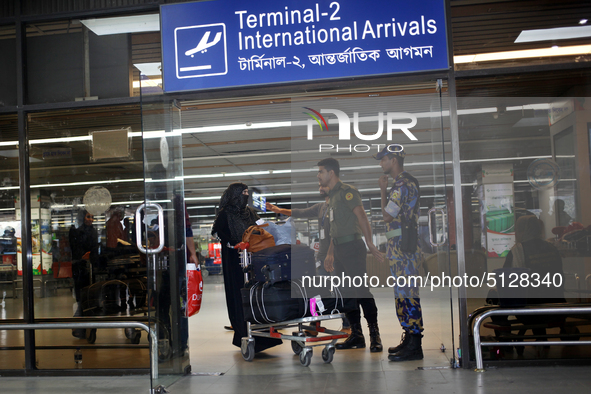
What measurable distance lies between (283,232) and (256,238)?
25 centimetres

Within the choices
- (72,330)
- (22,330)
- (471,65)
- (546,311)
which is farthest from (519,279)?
(22,330)

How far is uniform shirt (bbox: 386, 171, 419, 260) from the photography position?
3.87 meters

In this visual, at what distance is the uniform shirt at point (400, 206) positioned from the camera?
3.87 meters

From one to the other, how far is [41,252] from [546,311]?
388 centimetres

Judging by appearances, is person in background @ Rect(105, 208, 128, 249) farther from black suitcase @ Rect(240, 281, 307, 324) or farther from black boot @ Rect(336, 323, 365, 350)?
black boot @ Rect(336, 323, 365, 350)

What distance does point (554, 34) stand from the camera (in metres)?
3.77

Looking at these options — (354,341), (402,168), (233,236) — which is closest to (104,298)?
(233,236)

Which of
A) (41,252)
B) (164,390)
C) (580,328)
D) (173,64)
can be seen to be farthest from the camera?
(41,252)

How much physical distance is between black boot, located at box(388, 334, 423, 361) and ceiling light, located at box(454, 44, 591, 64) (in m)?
2.14

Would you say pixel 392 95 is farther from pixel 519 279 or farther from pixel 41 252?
pixel 41 252

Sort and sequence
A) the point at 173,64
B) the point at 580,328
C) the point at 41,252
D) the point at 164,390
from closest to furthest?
1. the point at 164,390
2. the point at 580,328
3. the point at 173,64
4. the point at 41,252

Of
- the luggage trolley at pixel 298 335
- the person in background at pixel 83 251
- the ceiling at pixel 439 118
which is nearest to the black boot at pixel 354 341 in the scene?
the luggage trolley at pixel 298 335

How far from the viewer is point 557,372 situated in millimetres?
3477

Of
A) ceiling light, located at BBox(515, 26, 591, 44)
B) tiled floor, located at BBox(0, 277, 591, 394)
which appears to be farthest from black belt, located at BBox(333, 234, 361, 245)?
ceiling light, located at BBox(515, 26, 591, 44)
